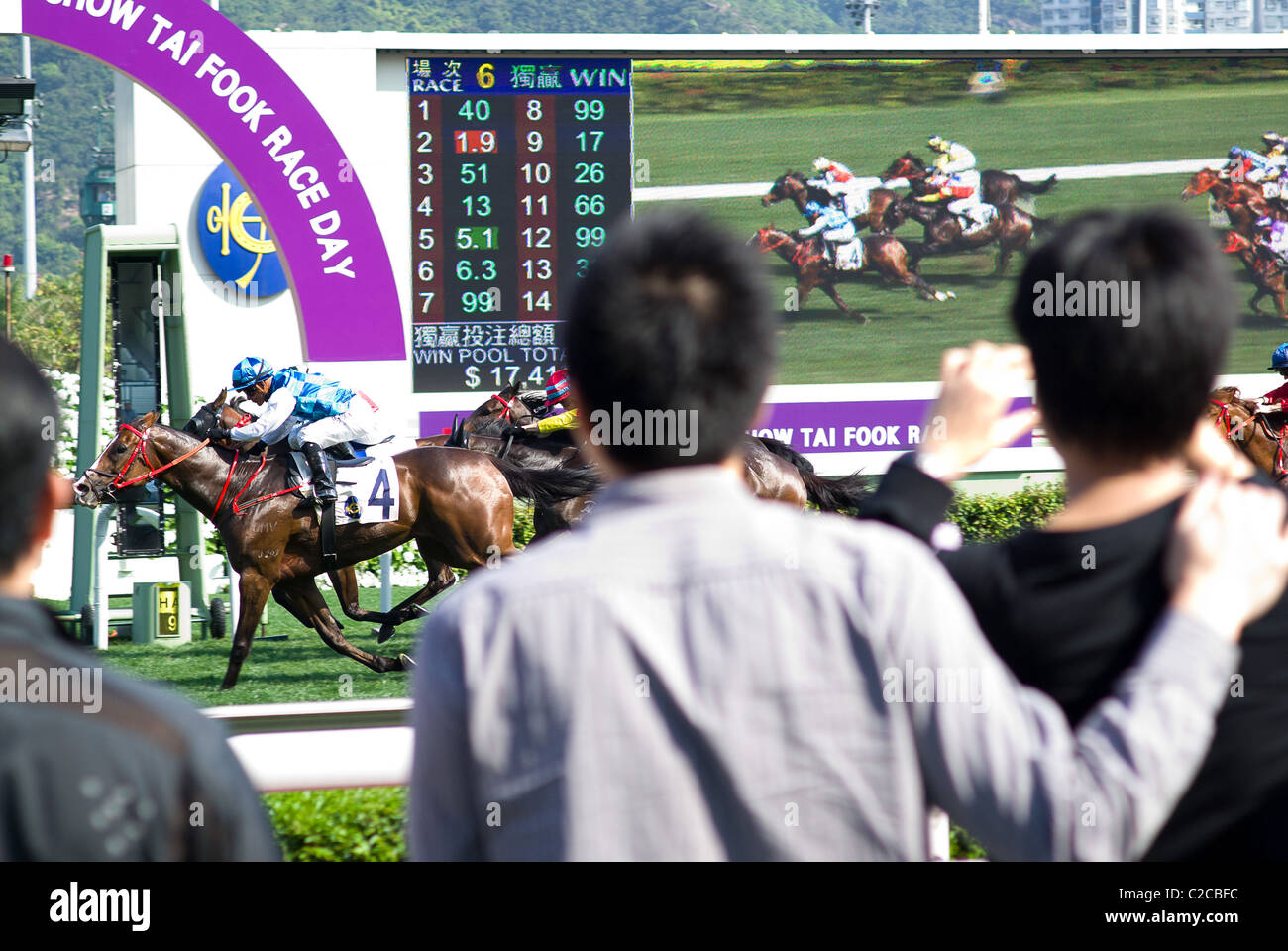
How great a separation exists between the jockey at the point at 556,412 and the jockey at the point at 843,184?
11.8ft

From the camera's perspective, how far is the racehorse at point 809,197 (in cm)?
1097

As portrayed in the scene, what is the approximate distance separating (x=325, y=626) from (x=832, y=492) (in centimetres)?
284

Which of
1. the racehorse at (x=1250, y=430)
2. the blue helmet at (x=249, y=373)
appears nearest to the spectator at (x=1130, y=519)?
the blue helmet at (x=249, y=373)

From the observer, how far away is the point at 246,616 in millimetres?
6473

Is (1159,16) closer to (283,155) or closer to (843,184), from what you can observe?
(843,184)

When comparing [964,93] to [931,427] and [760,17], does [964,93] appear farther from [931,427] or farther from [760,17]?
[760,17]

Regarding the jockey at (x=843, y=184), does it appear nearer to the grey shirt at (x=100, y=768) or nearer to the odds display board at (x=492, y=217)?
the odds display board at (x=492, y=217)

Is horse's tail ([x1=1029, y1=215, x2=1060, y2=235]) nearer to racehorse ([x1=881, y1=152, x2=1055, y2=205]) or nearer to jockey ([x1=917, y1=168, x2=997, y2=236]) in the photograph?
racehorse ([x1=881, y1=152, x2=1055, y2=205])

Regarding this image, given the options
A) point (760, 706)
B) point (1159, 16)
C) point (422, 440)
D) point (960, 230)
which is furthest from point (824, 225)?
point (1159, 16)

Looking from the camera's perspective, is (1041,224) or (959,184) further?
(1041,224)

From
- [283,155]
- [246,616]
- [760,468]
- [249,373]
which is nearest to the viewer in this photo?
[246,616]

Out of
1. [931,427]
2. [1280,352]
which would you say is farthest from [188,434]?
[1280,352]

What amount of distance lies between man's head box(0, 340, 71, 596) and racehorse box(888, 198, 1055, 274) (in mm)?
10467

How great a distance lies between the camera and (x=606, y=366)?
42.4 inches
